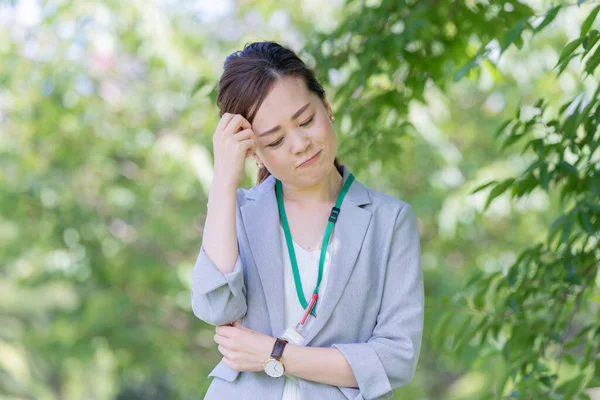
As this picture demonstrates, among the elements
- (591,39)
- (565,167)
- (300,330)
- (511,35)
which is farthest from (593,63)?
(300,330)

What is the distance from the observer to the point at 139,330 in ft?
22.6

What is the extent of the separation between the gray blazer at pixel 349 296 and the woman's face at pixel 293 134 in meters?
0.12

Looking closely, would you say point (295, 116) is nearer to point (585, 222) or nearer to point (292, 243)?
point (292, 243)

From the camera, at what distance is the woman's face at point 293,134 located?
187 cm

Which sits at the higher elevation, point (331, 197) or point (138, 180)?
point (138, 180)

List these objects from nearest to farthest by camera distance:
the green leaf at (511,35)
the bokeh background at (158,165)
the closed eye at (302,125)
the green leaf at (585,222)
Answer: the closed eye at (302,125) < the green leaf at (511,35) < the green leaf at (585,222) < the bokeh background at (158,165)

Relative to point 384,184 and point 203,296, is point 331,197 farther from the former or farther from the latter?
point 384,184

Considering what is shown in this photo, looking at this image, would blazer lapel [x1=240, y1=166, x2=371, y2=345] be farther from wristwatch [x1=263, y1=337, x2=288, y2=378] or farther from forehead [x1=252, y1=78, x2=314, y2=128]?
forehead [x1=252, y1=78, x2=314, y2=128]

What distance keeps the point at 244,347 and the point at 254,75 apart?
625 mm

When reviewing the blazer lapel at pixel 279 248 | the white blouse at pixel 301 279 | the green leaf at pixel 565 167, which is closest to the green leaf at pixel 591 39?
the green leaf at pixel 565 167

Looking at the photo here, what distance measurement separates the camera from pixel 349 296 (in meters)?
1.85

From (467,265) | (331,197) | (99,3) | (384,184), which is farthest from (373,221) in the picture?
(467,265)

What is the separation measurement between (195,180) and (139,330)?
1606mm

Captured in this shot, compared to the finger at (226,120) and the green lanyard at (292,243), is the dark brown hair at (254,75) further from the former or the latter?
the green lanyard at (292,243)
